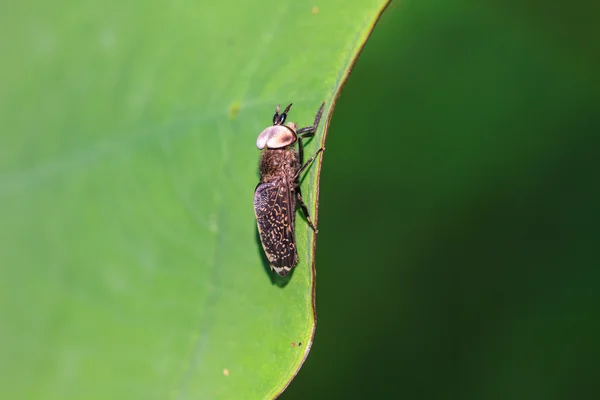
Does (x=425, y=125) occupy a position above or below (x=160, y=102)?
above

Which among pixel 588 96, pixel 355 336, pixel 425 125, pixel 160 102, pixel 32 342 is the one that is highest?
pixel 425 125

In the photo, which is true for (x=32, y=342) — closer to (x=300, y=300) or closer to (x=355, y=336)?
(x=300, y=300)

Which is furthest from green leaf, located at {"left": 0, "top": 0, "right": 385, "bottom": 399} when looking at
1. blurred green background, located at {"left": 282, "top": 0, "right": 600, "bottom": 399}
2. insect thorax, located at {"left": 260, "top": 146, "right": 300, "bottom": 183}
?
blurred green background, located at {"left": 282, "top": 0, "right": 600, "bottom": 399}

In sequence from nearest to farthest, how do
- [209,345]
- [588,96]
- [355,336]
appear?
[209,345], [588,96], [355,336]

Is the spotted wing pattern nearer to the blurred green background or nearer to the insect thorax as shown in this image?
the insect thorax

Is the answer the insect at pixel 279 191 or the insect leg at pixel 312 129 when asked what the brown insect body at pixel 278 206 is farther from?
the insect leg at pixel 312 129

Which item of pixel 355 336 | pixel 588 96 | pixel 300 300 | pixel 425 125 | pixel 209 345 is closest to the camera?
pixel 300 300

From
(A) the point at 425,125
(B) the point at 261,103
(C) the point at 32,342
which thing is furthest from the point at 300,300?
(A) the point at 425,125
